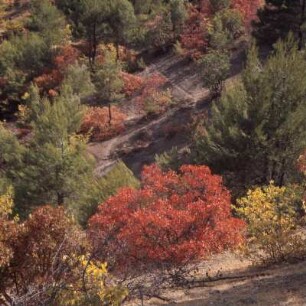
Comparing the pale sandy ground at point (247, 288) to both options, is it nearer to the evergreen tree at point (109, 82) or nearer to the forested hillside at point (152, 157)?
the forested hillside at point (152, 157)

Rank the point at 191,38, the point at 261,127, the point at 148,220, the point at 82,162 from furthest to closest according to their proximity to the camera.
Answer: the point at 191,38 < the point at 82,162 < the point at 261,127 < the point at 148,220

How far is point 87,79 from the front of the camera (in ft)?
188

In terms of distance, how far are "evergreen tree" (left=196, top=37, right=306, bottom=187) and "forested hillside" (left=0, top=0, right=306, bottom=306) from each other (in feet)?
0.28

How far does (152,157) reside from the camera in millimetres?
48719

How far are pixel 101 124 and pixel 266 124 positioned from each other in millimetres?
Answer: 27126

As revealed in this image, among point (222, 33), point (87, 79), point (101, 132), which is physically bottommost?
point (101, 132)

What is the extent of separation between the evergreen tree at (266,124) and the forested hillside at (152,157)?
0.08m

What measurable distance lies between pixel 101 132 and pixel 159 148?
8027 mm

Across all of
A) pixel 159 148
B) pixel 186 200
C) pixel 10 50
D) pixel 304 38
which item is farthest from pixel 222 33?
pixel 186 200

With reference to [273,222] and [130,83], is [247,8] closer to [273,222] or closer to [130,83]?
[130,83]

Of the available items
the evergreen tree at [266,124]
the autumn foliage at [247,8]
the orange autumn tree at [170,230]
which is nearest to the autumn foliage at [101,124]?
the autumn foliage at [247,8]

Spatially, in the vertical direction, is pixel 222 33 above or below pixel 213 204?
below

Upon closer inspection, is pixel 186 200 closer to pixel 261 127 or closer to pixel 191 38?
A: pixel 261 127

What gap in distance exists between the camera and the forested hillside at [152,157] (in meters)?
15.5
